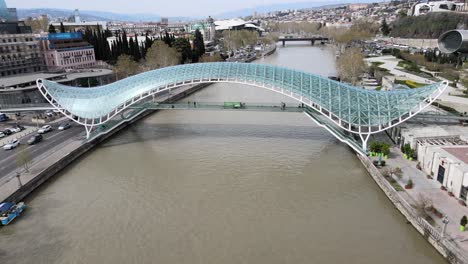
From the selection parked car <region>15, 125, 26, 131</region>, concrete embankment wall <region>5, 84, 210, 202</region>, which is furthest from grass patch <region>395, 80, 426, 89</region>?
parked car <region>15, 125, 26, 131</region>

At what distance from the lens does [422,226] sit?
14336 mm

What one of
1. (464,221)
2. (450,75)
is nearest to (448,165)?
(464,221)

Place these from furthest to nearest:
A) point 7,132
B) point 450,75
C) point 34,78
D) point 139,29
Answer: point 139,29
point 34,78
point 450,75
point 7,132

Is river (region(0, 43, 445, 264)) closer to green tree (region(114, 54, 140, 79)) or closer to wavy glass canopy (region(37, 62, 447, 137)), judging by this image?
wavy glass canopy (region(37, 62, 447, 137))

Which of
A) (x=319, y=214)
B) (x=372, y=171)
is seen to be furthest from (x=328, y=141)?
(x=319, y=214)

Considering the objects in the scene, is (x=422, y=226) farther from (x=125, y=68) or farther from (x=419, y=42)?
(x=419, y=42)

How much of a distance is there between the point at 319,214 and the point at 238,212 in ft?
12.6

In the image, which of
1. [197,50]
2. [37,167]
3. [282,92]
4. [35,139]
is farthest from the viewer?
[197,50]

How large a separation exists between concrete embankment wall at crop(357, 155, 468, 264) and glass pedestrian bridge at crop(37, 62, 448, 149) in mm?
3882

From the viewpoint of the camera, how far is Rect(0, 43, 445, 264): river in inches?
552

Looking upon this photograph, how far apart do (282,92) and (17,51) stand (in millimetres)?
38448

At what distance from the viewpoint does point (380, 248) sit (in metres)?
14.0

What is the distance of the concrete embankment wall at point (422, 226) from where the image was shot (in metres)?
12.6

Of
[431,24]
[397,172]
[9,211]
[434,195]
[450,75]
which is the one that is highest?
[431,24]
